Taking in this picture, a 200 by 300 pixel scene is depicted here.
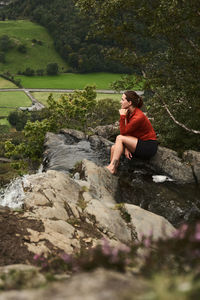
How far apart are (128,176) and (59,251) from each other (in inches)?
296

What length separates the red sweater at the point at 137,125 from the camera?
1161 centimetres

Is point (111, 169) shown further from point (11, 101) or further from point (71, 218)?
point (11, 101)

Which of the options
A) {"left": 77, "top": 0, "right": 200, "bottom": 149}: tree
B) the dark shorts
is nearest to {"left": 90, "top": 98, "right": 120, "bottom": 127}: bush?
{"left": 77, "top": 0, "right": 200, "bottom": 149}: tree

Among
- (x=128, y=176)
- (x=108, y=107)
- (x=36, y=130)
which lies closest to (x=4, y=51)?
(x=108, y=107)

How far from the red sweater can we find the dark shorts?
0.60 ft

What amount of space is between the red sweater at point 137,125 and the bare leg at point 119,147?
0.86 ft

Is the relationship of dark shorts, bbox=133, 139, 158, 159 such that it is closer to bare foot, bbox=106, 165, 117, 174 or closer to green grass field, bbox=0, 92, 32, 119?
bare foot, bbox=106, 165, 117, 174

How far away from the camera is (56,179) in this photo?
9.20 m

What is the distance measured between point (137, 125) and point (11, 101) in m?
128

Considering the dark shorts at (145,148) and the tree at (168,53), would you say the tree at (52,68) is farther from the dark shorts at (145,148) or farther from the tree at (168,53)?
the dark shorts at (145,148)

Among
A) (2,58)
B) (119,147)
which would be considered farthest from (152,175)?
(2,58)

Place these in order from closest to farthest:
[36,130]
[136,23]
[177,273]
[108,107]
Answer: [177,273], [136,23], [36,130], [108,107]

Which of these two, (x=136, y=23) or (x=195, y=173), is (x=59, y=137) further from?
(x=195, y=173)

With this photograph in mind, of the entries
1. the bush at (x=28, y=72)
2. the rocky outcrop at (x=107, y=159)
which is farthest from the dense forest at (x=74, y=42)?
the rocky outcrop at (x=107, y=159)
